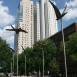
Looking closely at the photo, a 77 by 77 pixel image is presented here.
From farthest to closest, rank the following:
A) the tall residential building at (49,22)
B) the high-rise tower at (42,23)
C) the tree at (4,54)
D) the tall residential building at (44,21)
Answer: the tall residential building at (44,21), the tall residential building at (49,22), the high-rise tower at (42,23), the tree at (4,54)

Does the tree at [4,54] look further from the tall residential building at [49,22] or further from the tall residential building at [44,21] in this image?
the tall residential building at [49,22]

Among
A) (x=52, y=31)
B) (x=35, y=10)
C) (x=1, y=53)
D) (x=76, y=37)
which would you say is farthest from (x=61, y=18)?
(x=35, y=10)

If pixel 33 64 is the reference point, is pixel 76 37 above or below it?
above

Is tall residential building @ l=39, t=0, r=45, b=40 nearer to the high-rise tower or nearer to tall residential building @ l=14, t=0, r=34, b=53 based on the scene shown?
the high-rise tower

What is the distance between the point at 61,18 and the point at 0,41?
1620 inches

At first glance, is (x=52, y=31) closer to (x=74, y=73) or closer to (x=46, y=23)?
(x=46, y=23)

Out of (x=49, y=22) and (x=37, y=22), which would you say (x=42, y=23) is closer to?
(x=37, y=22)

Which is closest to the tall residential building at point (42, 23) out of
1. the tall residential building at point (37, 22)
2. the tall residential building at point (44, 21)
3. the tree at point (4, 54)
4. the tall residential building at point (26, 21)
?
the tall residential building at point (44, 21)

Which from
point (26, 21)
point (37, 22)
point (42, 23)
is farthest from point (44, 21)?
point (26, 21)

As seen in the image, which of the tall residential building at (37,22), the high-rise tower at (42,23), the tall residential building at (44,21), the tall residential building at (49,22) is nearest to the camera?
the high-rise tower at (42,23)

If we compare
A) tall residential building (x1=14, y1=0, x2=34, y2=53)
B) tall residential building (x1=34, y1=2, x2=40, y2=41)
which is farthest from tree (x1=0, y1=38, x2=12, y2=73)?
tall residential building (x1=34, y1=2, x2=40, y2=41)

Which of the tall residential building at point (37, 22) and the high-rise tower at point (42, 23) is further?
the tall residential building at point (37, 22)

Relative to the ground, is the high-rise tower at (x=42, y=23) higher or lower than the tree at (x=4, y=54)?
higher

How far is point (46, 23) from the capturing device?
150 meters
